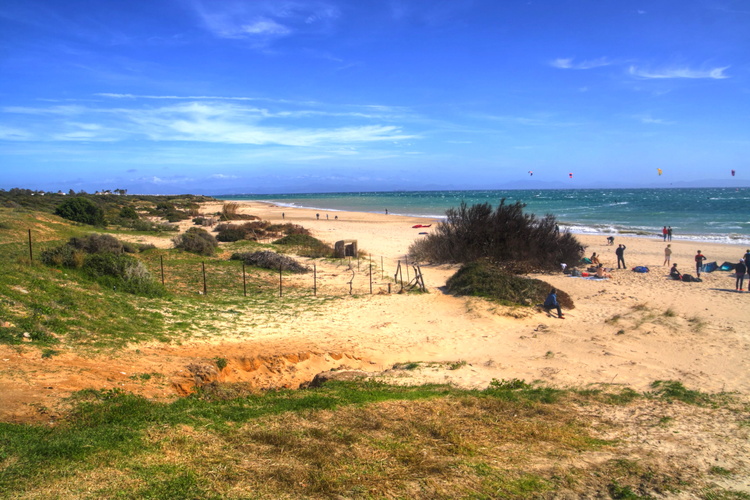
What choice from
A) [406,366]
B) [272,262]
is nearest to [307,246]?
[272,262]

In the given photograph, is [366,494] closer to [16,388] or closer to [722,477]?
[722,477]

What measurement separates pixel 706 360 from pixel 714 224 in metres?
42.1

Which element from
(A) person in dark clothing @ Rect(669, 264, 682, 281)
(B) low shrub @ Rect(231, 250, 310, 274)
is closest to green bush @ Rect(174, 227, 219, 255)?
(B) low shrub @ Rect(231, 250, 310, 274)

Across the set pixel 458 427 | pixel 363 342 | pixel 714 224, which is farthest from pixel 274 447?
pixel 714 224

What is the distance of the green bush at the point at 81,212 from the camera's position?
2969cm

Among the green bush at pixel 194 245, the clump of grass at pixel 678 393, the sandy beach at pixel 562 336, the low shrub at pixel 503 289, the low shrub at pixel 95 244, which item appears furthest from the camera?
the green bush at pixel 194 245

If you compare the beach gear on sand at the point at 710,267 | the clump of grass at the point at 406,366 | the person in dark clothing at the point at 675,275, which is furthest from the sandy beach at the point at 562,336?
the beach gear on sand at the point at 710,267

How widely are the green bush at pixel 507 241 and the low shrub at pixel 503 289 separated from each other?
5386 millimetres

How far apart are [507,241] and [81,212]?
26410mm

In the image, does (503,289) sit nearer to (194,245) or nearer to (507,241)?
(507,241)

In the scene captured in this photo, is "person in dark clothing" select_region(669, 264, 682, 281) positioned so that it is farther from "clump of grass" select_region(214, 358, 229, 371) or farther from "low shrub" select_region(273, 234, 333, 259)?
"clump of grass" select_region(214, 358, 229, 371)

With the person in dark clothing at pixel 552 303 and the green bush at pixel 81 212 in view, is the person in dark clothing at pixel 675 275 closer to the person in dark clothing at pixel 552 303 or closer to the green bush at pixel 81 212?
the person in dark clothing at pixel 552 303

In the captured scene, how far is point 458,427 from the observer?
19.3 ft

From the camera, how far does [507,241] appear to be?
72.2 feet
